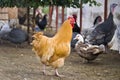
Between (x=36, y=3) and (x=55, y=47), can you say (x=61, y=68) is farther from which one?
(x=36, y=3)

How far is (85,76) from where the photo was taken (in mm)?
7766

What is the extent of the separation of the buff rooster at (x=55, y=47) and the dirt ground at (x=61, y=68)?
36cm

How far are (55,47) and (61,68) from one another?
4.52 feet

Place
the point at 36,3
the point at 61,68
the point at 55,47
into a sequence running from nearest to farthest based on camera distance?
the point at 55,47 → the point at 61,68 → the point at 36,3

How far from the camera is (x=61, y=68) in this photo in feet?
28.0

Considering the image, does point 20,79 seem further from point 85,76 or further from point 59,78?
point 85,76

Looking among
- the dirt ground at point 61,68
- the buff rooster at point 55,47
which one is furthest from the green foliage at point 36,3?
the buff rooster at point 55,47

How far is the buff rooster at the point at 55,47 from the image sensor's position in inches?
285

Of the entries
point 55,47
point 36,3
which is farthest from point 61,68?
point 36,3

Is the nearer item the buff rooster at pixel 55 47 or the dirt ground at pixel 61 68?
the buff rooster at pixel 55 47

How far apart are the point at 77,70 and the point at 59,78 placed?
1.05 metres

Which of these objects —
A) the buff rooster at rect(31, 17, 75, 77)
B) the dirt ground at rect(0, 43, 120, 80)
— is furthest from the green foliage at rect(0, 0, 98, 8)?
the buff rooster at rect(31, 17, 75, 77)

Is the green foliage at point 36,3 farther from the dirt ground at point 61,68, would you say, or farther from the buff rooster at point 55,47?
the buff rooster at point 55,47

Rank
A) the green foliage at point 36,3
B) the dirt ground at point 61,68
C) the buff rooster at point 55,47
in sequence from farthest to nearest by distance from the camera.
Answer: the green foliage at point 36,3
the dirt ground at point 61,68
the buff rooster at point 55,47
